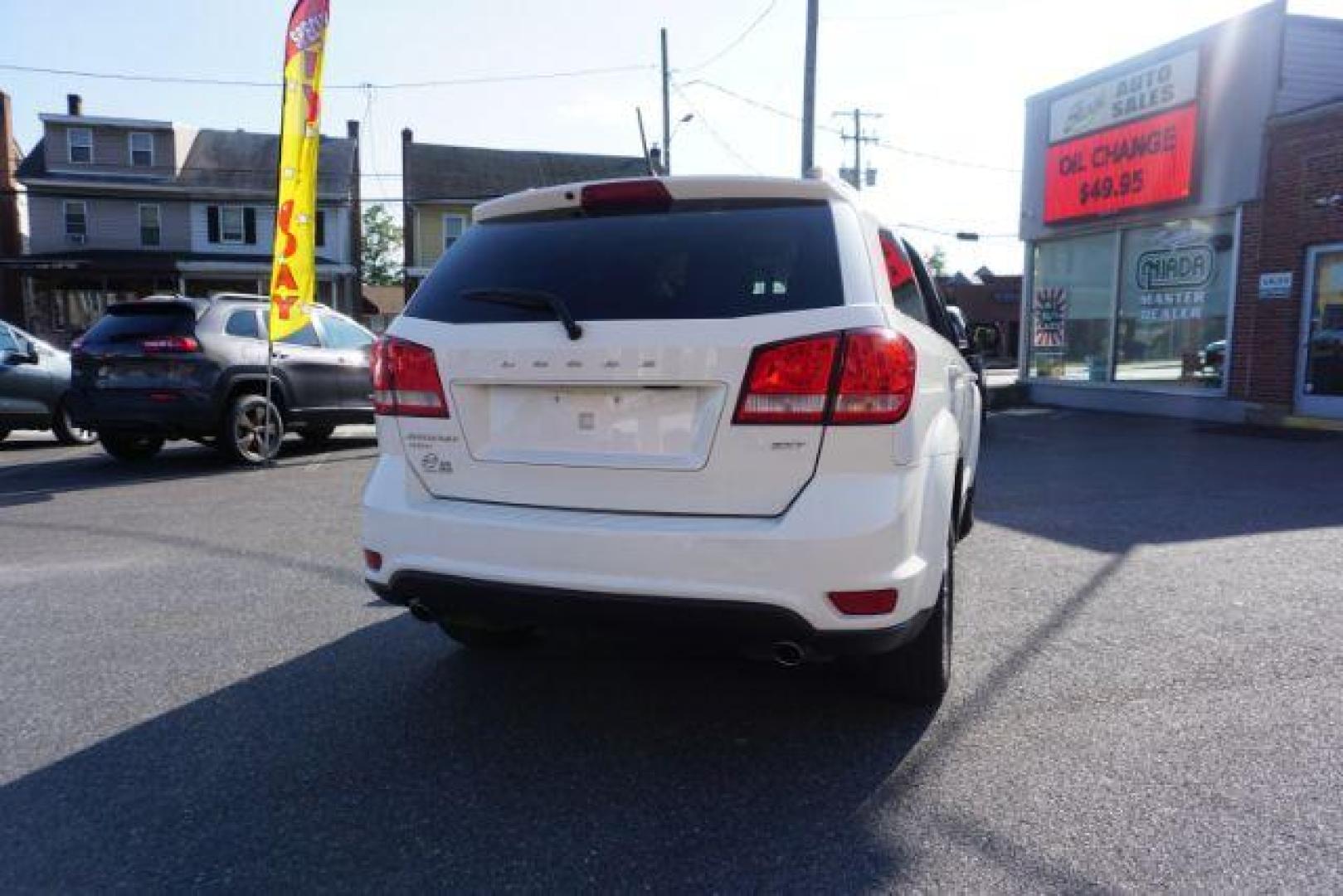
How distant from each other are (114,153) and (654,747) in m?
39.7

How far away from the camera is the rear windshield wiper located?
2791mm

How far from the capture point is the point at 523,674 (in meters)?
3.67

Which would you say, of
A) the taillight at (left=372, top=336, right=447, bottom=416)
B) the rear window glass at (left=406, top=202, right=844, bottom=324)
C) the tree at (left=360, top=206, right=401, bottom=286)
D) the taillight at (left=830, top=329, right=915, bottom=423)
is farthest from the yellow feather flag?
the tree at (left=360, top=206, right=401, bottom=286)

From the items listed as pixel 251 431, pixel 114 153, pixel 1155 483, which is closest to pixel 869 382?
pixel 1155 483

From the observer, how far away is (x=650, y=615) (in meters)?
2.64

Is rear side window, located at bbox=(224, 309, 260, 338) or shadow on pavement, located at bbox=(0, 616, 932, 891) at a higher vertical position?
rear side window, located at bbox=(224, 309, 260, 338)

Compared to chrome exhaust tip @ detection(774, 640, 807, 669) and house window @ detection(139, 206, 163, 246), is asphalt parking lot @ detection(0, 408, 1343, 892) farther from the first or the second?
house window @ detection(139, 206, 163, 246)

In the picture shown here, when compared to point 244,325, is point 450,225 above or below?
above

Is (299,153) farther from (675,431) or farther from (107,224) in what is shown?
(107,224)

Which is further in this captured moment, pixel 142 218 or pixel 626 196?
pixel 142 218

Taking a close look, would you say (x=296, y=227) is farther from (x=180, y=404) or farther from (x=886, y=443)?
(x=886, y=443)

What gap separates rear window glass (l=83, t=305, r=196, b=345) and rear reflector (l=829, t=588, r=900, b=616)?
8.21 meters

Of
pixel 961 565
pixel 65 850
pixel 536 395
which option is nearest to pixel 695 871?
pixel 536 395

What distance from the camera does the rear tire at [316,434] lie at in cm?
1098
